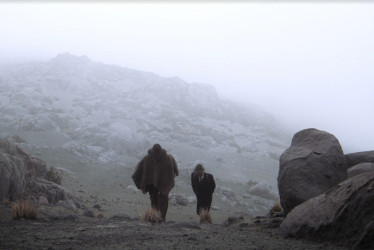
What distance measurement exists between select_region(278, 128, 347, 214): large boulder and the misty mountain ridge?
19.4m

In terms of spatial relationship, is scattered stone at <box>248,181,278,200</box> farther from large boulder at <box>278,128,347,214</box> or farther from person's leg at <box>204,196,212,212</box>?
large boulder at <box>278,128,347,214</box>

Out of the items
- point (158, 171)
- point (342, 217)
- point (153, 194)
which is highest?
point (158, 171)

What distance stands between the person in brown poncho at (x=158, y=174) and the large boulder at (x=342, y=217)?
329 centimetres

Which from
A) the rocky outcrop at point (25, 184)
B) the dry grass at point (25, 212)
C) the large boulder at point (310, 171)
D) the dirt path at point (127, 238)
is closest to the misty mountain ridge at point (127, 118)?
the rocky outcrop at point (25, 184)

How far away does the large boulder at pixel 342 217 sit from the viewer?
13.4ft

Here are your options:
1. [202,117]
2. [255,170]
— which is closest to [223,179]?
[255,170]

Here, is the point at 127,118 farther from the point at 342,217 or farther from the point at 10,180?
the point at 342,217

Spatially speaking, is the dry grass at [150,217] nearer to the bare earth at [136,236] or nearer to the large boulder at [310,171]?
the bare earth at [136,236]

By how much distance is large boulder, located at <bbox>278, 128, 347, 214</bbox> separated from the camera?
6.15 m

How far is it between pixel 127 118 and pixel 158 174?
3208 cm

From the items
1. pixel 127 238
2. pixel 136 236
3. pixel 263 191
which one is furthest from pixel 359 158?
pixel 263 191

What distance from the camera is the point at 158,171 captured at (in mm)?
7809

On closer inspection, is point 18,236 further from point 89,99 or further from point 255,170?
point 89,99

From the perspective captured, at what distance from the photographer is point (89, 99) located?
44938 millimetres
